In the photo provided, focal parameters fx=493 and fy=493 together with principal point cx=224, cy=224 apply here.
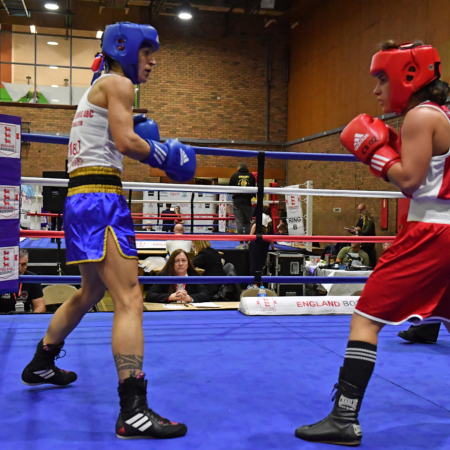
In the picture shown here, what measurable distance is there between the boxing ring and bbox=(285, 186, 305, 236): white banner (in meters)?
5.35

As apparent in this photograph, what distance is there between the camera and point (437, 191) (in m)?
1.41

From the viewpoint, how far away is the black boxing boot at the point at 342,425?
1359mm

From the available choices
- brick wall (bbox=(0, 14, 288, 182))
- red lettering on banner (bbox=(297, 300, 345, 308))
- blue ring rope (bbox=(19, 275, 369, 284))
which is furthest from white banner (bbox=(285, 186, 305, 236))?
brick wall (bbox=(0, 14, 288, 182))

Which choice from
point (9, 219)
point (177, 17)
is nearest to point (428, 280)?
point (9, 219)

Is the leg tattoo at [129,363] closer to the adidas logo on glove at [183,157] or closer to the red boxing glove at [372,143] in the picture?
the adidas logo on glove at [183,157]

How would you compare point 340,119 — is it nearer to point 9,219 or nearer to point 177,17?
point 177,17

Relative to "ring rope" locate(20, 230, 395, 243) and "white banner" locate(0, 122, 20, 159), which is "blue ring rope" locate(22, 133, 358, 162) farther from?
"ring rope" locate(20, 230, 395, 243)

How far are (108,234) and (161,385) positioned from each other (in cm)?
64

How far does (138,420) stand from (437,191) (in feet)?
3.48

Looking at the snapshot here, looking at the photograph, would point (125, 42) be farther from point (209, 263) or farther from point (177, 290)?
point (209, 263)

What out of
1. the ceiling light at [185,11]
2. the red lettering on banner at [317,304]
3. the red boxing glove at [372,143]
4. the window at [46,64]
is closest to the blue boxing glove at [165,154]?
the red boxing glove at [372,143]

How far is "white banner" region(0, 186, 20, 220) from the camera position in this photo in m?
2.25

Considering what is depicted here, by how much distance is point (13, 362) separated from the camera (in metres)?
1.99

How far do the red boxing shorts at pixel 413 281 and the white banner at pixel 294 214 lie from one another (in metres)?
6.72
